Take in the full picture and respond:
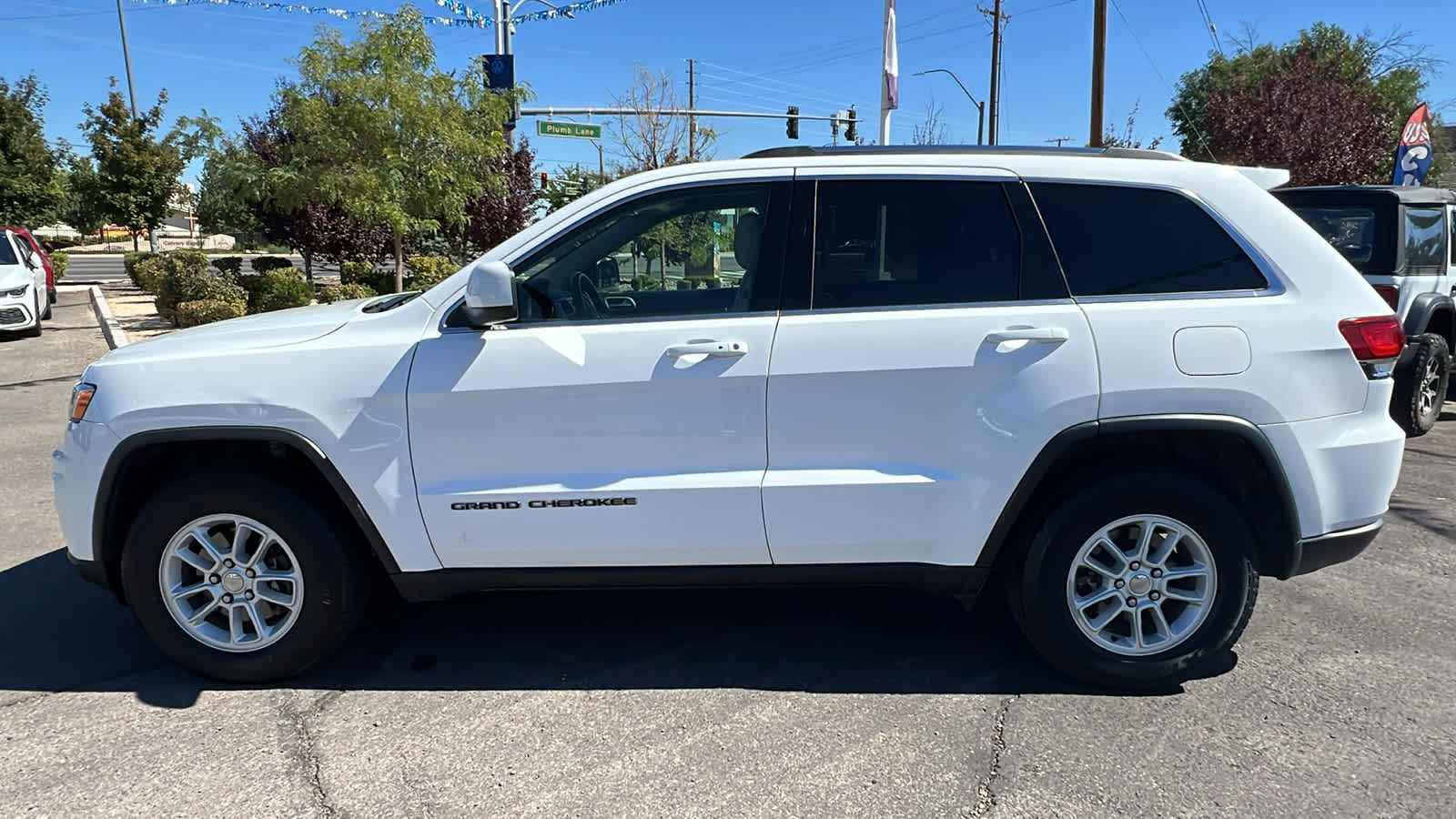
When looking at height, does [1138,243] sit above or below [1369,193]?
below

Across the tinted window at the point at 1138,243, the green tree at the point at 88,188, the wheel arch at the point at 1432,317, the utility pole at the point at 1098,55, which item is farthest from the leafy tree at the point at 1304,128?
the green tree at the point at 88,188

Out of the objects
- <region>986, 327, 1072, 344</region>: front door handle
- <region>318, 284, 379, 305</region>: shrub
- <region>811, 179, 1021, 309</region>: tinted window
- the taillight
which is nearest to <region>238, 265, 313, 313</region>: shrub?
<region>318, 284, 379, 305</region>: shrub

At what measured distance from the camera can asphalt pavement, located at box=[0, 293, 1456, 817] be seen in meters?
2.83

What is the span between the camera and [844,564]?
336 centimetres

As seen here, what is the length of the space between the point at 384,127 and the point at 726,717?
1220 centimetres

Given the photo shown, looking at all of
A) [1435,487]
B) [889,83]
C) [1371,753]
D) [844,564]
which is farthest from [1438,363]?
[889,83]

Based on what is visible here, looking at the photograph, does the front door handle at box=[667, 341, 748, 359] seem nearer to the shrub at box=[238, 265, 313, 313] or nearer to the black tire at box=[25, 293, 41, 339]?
the shrub at box=[238, 265, 313, 313]

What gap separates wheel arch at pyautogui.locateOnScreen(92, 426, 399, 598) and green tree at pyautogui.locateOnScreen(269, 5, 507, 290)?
10599mm

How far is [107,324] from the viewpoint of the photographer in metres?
14.8

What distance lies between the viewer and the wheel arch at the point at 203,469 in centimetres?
326

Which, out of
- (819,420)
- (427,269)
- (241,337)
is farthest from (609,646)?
(427,269)

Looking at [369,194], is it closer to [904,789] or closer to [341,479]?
[341,479]

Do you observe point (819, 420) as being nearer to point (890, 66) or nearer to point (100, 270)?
point (890, 66)

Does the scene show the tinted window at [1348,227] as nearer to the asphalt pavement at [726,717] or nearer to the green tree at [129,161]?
the asphalt pavement at [726,717]
